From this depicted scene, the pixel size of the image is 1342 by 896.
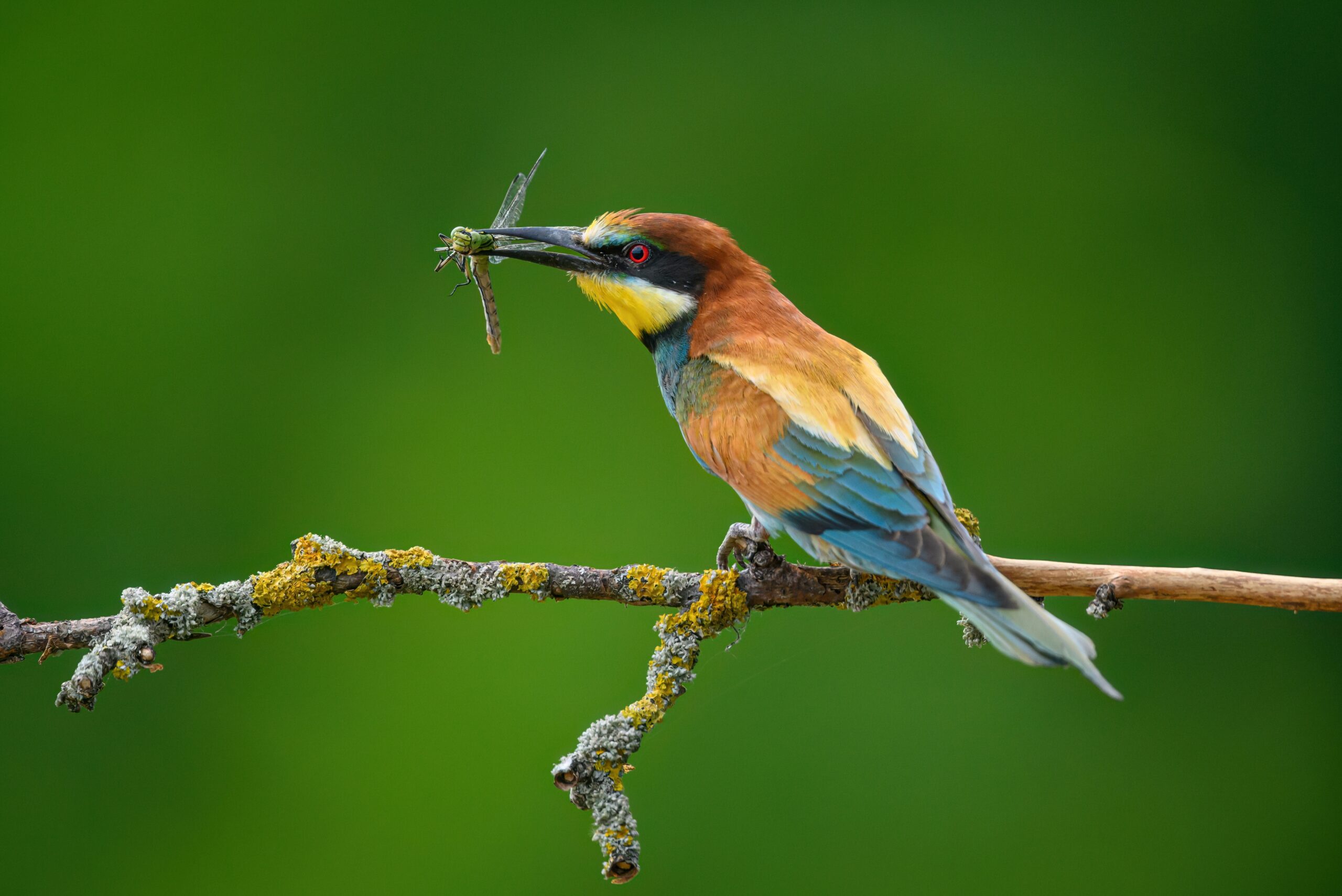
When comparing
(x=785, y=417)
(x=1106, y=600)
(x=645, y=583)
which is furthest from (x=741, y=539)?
(x=1106, y=600)

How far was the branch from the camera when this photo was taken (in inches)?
55.1

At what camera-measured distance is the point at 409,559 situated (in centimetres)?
157

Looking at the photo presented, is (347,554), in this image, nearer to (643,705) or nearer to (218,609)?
(218,609)

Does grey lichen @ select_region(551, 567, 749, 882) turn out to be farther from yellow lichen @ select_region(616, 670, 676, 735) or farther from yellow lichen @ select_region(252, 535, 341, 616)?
yellow lichen @ select_region(252, 535, 341, 616)

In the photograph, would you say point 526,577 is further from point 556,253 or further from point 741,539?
point 556,253

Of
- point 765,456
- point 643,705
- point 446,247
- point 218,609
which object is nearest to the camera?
point 643,705

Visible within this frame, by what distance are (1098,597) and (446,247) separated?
138 centimetres

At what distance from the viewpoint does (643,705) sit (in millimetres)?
1402

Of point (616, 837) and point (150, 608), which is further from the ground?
point (150, 608)

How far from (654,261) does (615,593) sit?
0.70 metres

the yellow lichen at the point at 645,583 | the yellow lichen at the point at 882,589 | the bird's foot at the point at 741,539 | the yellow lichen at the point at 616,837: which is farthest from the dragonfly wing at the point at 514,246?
the yellow lichen at the point at 616,837

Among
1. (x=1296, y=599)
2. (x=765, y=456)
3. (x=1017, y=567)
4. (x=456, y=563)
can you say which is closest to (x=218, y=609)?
(x=456, y=563)

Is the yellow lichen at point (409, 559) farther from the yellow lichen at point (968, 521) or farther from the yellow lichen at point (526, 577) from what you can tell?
the yellow lichen at point (968, 521)

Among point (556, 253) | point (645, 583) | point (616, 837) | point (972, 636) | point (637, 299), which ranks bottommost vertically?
point (616, 837)
